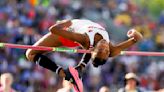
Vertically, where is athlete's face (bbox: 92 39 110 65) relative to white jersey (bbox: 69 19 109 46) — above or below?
below

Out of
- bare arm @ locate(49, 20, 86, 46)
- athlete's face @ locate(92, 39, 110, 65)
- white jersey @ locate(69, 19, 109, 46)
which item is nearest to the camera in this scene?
bare arm @ locate(49, 20, 86, 46)

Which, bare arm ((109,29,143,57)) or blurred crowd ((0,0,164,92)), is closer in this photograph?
bare arm ((109,29,143,57))

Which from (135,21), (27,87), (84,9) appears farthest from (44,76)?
(135,21)

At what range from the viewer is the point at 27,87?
12617 millimetres

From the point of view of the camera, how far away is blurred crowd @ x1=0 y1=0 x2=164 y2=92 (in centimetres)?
1273

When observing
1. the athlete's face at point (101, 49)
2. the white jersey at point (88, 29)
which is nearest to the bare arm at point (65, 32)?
Result: the white jersey at point (88, 29)

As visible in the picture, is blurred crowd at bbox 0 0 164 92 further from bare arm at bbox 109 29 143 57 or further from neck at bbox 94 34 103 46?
neck at bbox 94 34 103 46

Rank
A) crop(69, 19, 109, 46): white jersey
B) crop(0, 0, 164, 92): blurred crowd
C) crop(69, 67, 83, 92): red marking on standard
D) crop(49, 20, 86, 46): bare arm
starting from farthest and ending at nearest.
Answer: crop(0, 0, 164, 92): blurred crowd → crop(69, 67, 83, 92): red marking on standard → crop(69, 19, 109, 46): white jersey → crop(49, 20, 86, 46): bare arm

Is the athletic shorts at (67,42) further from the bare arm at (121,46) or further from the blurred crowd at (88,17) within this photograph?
the blurred crowd at (88,17)

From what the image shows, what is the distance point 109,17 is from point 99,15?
256 mm

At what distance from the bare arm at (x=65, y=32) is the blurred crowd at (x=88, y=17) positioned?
14.9 feet

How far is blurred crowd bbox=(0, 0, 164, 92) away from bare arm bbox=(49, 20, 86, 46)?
14.9 feet

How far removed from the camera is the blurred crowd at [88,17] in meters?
12.7

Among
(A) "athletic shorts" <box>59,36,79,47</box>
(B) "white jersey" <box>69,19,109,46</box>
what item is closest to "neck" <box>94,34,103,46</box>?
(B) "white jersey" <box>69,19,109,46</box>
